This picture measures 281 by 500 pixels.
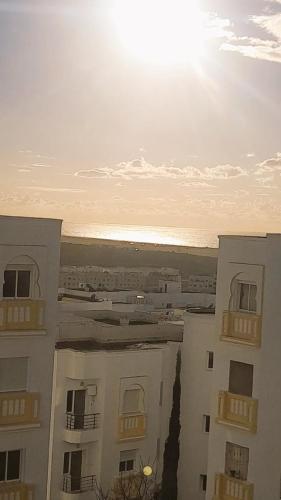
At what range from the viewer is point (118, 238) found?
127562 mm

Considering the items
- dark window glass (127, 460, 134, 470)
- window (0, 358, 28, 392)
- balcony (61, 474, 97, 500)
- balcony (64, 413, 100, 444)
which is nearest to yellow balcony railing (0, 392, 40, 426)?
window (0, 358, 28, 392)

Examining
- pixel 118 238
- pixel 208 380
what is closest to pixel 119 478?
pixel 208 380

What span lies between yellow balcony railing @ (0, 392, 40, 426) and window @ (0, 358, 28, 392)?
0.54 ft

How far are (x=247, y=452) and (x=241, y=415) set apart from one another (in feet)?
2.38

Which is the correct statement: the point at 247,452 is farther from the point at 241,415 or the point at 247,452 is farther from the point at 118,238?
the point at 118,238

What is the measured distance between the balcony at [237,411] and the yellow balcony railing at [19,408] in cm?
339

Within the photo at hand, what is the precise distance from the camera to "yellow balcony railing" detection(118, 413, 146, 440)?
16.4 m

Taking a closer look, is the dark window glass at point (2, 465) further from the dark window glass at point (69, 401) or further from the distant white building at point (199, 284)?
the distant white building at point (199, 284)

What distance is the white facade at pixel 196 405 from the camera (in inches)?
673

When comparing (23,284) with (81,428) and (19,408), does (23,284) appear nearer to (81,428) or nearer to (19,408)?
(19,408)

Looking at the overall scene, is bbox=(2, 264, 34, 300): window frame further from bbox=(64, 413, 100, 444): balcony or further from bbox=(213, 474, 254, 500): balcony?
bbox=(213, 474, 254, 500): balcony

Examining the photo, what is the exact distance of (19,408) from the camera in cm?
1266

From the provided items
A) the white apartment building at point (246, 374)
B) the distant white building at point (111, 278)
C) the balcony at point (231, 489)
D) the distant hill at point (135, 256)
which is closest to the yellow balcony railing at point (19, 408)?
the white apartment building at point (246, 374)

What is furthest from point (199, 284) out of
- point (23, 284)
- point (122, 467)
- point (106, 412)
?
point (23, 284)
